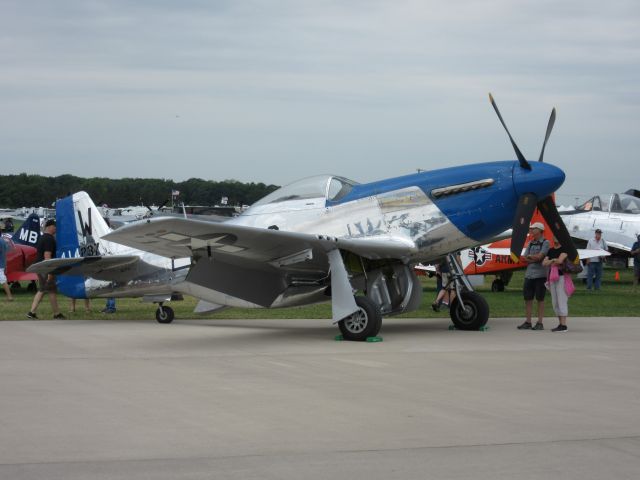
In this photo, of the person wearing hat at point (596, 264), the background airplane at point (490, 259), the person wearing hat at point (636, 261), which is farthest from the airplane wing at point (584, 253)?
the person wearing hat at point (636, 261)

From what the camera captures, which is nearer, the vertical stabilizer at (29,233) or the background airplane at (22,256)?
the background airplane at (22,256)

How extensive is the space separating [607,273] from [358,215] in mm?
24315

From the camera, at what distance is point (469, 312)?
13.3 meters

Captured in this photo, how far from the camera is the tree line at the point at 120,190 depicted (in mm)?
70625

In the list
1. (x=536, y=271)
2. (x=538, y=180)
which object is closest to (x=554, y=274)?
(x=536, y=271)

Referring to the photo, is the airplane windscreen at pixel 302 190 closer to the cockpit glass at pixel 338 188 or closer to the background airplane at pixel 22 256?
the cockpit glass at pixel 338 188

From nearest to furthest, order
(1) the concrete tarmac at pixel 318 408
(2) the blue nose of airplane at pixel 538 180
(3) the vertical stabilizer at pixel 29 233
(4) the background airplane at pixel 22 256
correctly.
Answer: (1) the concrete tarmac at pixel 318 408, (2) the blue nose of airplane at pixel 538 180, (4) the background airplane at pixel 22 256, (3) the vertical stabilizer at pixel 29 233

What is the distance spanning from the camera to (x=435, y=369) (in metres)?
8.98

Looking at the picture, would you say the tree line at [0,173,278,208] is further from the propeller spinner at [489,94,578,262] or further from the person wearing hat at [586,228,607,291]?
the propeller spinner at [489,94,578,262]

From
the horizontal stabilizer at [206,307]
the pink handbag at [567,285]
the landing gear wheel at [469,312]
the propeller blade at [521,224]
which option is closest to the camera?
the propeller blade at [521,224]

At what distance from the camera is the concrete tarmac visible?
16.8ft

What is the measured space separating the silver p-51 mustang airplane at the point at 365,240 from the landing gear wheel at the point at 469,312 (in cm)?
1

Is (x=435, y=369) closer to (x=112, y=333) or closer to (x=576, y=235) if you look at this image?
(x=112, y=333)

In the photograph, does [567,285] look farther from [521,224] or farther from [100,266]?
[100,266]
